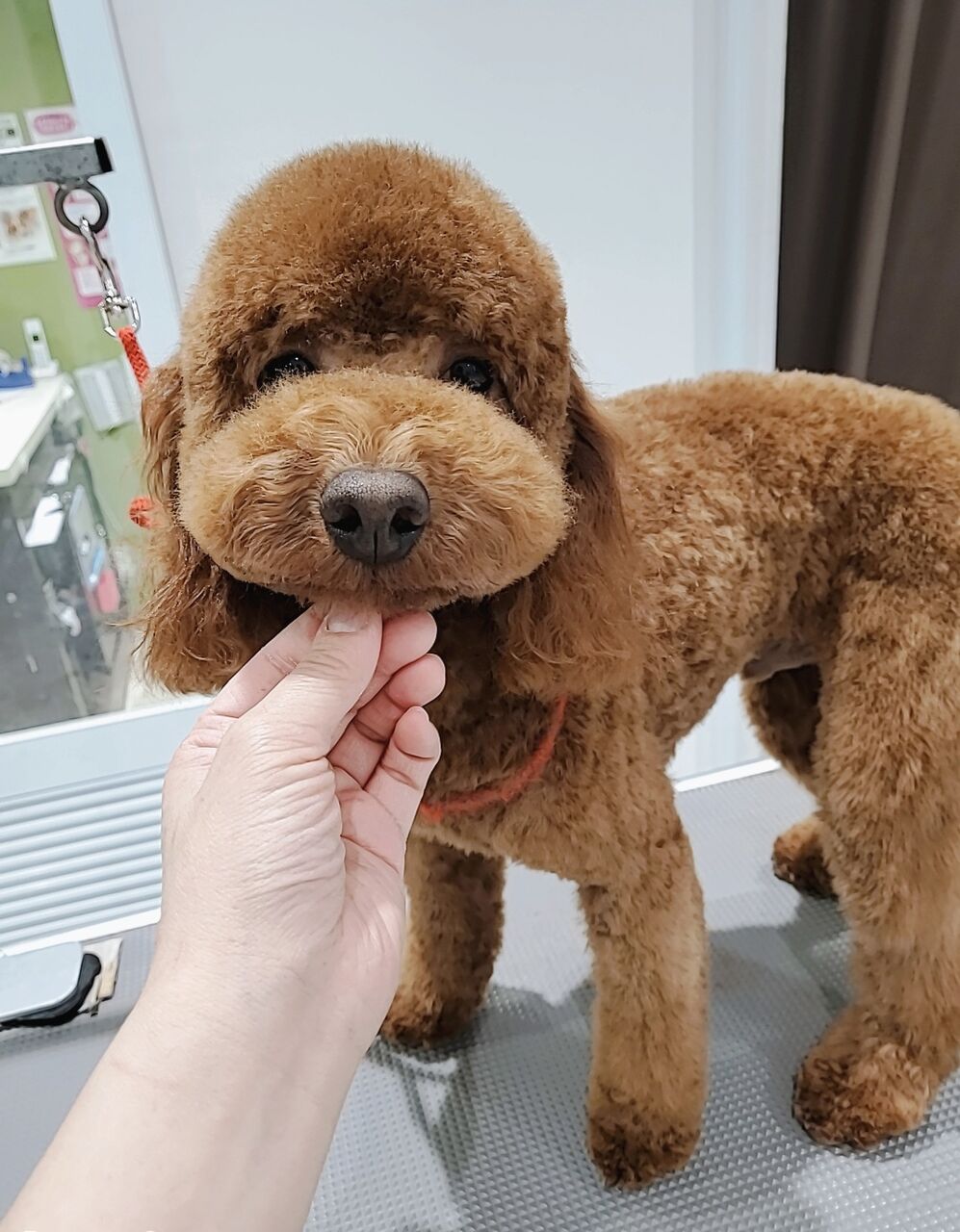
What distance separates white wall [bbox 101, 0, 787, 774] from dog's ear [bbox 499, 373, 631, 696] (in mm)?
682

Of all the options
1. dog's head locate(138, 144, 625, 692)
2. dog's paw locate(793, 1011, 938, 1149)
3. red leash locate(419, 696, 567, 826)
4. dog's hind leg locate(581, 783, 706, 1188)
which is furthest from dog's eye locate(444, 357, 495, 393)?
dog's paw locate(793, 1011, 938, 1149)

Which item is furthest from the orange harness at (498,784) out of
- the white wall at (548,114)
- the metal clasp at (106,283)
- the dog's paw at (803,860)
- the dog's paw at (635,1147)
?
the dog's paw at (803,860)

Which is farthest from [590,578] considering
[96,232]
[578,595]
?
[96,232]

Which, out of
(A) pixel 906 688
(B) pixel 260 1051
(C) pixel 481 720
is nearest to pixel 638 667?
(C) pixel 481 720

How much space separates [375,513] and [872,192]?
115cm

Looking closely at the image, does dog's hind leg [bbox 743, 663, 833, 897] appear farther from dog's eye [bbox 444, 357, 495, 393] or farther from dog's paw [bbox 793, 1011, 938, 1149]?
dog's eye [bbox 444, 357, 495, 393]

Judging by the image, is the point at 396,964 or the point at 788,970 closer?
the point at 396,964

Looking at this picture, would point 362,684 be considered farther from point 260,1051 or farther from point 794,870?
point 794,870

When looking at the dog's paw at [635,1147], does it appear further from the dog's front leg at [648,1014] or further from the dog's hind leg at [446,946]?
the dog's hind leg at [446,946]

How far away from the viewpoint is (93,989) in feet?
4.06

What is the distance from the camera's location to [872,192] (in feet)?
4.45

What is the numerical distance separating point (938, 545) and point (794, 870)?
58 cm

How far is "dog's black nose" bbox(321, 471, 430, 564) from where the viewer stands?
1.74ft

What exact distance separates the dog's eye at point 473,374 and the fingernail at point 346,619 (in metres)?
0.17
